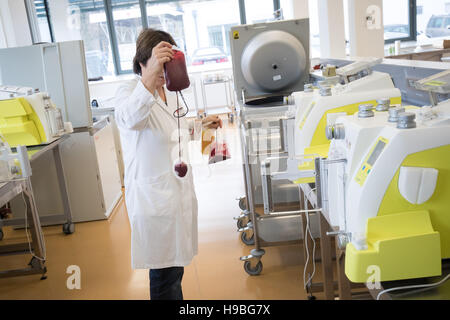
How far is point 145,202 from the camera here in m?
1.75

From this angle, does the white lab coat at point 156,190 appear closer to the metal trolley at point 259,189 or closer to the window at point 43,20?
the metal trolley at point 259,189

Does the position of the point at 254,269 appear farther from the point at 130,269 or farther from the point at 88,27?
the point at 88,27

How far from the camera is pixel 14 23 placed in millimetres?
6324

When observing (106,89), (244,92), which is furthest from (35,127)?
(106,89)

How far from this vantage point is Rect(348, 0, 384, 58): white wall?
192 inches

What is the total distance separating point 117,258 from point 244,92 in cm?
141

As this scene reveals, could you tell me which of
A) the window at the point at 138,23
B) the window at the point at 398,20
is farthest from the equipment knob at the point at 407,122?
the window at the point at 138,23

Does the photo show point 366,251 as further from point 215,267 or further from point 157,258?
point 215,267

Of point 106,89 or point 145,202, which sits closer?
point 145,202

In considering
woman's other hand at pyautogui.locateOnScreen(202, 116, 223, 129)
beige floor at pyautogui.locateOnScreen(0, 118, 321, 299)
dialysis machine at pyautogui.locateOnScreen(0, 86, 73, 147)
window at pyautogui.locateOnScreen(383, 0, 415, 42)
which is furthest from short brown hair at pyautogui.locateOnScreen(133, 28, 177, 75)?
window at pyautogui.locateOnScreen(383, 0, 415, 42)

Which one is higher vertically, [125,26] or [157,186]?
[125,26]

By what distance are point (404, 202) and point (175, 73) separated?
2.92 feet

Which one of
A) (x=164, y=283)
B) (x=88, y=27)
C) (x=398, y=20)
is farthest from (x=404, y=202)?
(x=88, y=27)
